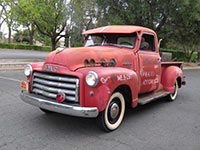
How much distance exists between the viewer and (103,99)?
3174 millimetres

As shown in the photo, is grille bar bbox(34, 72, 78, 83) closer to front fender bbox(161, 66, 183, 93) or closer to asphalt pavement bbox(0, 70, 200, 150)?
asphalt pavement bbox(0, 70, 200, 150)

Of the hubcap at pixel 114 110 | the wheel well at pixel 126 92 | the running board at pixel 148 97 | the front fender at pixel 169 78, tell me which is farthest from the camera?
the front fender at pixel 169 78

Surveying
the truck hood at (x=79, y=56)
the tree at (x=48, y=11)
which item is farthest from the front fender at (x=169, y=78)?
the tree at (x=48, y=11)

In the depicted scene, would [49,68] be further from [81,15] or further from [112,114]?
[81,15]

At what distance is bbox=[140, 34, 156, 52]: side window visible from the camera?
4.65 meters

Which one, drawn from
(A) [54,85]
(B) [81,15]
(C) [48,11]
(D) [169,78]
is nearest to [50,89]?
(A) [54,85]

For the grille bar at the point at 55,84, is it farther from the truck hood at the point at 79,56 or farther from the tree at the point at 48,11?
the tree at the point at 48,11

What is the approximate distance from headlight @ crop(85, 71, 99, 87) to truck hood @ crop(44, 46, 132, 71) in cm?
32

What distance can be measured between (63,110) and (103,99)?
0.65 m

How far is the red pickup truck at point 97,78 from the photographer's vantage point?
3137 millimetres

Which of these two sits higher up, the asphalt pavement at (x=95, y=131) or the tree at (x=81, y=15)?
the tree at (x=81, y=15)

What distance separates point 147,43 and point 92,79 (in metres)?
2.16

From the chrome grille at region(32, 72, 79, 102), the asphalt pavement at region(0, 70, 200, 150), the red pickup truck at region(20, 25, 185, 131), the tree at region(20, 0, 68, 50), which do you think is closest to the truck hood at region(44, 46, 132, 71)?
the red pickup truck at region(20, 25, 185, 131)

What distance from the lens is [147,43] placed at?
4668 millimetres
